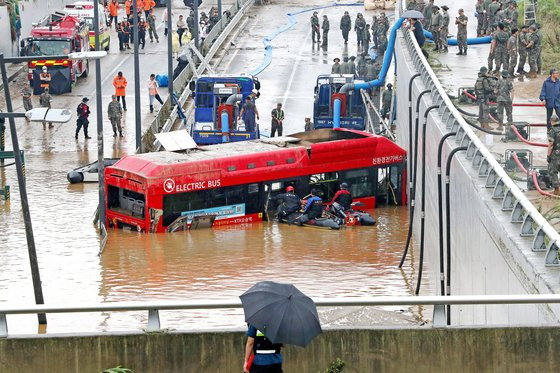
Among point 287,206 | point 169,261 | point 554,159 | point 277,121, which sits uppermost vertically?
point 554,159

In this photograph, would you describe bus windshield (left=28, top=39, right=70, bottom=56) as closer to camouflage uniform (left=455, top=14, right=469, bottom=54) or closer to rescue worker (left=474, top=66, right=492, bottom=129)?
camouflage uniform (left=455, top=14, right=469, bottom=54)

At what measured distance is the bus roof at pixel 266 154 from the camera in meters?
34.1

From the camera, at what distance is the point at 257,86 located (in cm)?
4812

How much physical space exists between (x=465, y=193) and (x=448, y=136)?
71.7 inches

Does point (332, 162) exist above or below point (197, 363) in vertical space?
below

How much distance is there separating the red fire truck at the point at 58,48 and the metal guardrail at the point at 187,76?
4058 mm

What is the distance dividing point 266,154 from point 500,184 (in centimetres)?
1453

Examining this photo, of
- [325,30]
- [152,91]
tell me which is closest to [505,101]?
[152,91]

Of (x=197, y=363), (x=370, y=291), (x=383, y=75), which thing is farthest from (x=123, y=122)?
(x=197, y=363)

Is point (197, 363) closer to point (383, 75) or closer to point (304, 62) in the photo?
point (383, 75)

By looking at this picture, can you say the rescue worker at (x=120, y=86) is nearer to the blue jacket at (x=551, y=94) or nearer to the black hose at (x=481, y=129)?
the blue jacket at (x=551, y=94)

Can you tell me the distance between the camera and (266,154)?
35.7m

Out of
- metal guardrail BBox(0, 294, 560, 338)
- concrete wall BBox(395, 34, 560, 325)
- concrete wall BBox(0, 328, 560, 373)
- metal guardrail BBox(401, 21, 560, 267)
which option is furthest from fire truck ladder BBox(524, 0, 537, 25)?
metal guardrail BBox(0, 294, 560, 338)

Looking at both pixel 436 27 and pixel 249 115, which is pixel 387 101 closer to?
pixel 436 27
